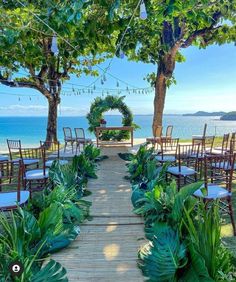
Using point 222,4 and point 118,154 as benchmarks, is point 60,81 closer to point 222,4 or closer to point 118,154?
point 118,154

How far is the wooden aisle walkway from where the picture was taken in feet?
8.77

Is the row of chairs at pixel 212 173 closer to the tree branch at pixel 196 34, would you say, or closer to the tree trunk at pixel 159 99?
the tree trunk at pixel 159 99

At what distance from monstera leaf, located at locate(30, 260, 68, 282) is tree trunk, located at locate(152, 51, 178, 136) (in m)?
9.60

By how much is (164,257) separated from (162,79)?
10.3 m

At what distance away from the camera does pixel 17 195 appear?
362 centimetres

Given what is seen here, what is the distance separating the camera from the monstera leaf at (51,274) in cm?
234

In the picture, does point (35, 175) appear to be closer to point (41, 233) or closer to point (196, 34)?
point (41, 233)

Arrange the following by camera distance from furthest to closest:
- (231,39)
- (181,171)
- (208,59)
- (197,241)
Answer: (208,59), (231,39), (181,171), (197,241)

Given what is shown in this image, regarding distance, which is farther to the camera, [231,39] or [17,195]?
[231,39]

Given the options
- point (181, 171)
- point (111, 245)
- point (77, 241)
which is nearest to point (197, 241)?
point (111, 245)

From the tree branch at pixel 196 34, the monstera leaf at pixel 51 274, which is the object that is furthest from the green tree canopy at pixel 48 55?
the monstera leaf at pixel 51 274

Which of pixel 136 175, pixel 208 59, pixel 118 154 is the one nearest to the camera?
pixel 136 175

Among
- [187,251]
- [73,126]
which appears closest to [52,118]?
[187,251]

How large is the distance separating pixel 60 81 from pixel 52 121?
5.67 feet
